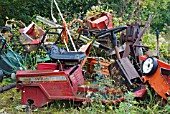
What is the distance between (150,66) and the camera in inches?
142

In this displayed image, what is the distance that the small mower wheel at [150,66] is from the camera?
3.56 meters

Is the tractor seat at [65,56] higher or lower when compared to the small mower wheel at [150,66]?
higher

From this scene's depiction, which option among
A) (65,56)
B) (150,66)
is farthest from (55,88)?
(150,66)

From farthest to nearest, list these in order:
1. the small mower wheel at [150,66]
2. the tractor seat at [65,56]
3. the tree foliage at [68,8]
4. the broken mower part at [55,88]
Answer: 1. the tree foliage at [68,8]
2. the tractor seat at [65,56]
3. the broken mower part at [55,88]
4. the small mower wheel at [150,66]

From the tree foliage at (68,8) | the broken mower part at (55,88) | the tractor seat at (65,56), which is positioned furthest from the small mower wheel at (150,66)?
the tree foliage at (68,8)

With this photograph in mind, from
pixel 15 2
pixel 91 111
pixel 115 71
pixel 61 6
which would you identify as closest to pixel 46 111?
pixel 91 111

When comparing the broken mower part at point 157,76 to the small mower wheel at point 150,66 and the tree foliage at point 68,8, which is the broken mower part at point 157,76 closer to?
the small mower wheel at point 150,66

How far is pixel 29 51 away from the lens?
5.20 metres

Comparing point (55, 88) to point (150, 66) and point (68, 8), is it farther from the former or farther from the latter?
point (68, 8)

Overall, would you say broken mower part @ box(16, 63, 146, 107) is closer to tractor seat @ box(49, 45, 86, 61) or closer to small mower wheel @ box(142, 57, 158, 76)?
tractor seat @ box(49, 45, 86, 61)

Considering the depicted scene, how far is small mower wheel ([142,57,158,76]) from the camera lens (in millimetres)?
3559

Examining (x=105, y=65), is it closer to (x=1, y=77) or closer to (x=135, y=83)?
(x=135, y=83)

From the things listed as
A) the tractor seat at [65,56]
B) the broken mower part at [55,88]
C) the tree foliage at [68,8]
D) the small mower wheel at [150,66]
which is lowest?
the broken mower part at [55,88]

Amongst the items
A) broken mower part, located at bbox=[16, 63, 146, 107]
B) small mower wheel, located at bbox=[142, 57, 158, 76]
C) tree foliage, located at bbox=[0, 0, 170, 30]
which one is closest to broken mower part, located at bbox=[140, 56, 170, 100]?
small mower wheel, located at bbox=[142, 57, 158, 76]
